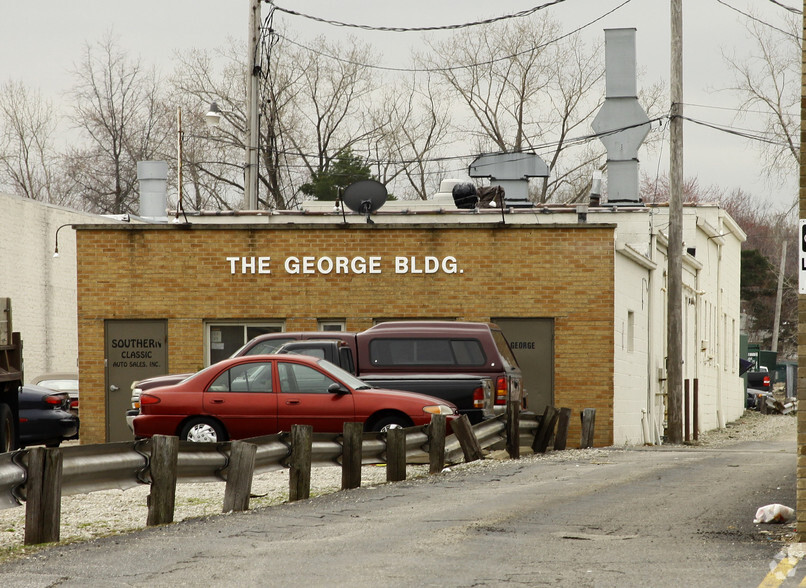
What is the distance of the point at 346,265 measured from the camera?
2489cm

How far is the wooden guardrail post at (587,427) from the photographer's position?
21812mm

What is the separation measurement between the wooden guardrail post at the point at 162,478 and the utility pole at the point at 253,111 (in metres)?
19.4

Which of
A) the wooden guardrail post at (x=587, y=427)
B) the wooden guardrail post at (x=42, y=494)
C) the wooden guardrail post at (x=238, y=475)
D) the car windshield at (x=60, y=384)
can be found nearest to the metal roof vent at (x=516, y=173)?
the wooden guardrail post at (x=587, y=427)

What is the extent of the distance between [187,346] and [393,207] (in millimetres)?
9206

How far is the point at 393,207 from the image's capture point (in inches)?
1273

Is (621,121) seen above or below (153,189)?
above

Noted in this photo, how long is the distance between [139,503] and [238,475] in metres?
2.14

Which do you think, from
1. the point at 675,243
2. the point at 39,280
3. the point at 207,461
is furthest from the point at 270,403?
the point at 39,280

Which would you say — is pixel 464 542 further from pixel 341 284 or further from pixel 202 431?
pixel 341 284

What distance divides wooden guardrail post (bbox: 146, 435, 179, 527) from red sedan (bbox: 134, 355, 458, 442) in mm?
6149

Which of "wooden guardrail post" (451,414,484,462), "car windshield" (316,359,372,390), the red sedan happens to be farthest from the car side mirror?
"wooden guardrail post" (451,414,484,462)

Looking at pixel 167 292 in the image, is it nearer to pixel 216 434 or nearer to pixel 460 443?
pixel 216 434

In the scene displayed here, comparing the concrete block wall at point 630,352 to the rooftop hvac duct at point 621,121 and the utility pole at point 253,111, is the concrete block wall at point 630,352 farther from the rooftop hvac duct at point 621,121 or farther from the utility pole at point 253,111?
the utility pole at point 253,111

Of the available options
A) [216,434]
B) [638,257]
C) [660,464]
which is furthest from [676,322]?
[216,434]
